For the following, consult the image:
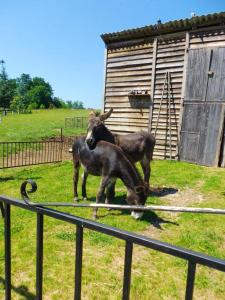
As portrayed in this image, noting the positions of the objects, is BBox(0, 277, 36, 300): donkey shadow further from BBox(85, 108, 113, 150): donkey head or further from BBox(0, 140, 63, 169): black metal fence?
BBox(0, 140, 63, 169): black metal fence

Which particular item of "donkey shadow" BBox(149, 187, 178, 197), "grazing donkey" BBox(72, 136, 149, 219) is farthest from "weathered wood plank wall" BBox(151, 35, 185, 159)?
"grazing donkey" BBox(72, 136, 149, 219)

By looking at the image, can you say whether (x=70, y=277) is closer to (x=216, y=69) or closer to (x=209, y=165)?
(x=209, y=165)

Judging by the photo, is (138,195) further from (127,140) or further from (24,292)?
(24,292)

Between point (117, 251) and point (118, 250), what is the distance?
1.7 inches

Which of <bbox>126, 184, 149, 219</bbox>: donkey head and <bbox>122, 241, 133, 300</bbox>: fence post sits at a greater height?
<bbox>122, 241, 133, 300</bbox>: fence post

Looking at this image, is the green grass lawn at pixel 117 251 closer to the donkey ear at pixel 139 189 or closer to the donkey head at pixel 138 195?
the donkey head at pixel 138 195

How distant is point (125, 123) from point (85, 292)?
11.2 m

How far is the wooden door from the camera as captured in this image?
11.1 metres

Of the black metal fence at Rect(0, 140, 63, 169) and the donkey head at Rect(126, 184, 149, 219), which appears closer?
the donkey head at Rect(126, 184, 149, 219)

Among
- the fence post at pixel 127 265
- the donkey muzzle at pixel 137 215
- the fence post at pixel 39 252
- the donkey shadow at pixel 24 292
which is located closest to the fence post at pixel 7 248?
the fence post at pixel 39 252

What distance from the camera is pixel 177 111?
12414mm

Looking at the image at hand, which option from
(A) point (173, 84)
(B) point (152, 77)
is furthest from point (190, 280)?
(B) point (152, 77)

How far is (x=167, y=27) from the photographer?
1231 cm

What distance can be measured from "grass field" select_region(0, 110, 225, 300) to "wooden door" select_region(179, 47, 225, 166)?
328 centimetres
